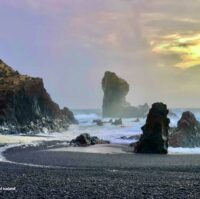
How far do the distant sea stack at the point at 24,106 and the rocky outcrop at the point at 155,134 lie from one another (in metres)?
31.3

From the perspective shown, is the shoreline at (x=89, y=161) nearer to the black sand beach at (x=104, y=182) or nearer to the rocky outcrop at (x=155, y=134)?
the black sand beach at (x=104, y=182)

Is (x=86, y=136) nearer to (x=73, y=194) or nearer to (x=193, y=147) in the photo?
(x=193, y=147)

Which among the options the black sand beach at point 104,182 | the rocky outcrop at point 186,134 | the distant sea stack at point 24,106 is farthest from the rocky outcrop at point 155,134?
the distant sea stack at point 24,106

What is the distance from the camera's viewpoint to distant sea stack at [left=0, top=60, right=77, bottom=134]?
8431 centimetres

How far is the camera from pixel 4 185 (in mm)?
25156

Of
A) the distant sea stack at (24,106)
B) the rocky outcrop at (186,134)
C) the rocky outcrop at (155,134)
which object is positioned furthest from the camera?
the distant sea stack at (24,106)

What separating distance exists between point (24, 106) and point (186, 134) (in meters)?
37.1

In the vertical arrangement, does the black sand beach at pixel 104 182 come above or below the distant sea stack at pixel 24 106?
below

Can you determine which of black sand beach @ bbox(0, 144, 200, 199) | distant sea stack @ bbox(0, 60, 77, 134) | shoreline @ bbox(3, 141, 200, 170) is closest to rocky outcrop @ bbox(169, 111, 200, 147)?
shoreline @ bbox(3, 141, 200, 170)

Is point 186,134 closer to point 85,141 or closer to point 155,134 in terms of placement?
point 155,134

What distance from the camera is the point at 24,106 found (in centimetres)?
9038

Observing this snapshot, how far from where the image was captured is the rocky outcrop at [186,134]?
63000mm

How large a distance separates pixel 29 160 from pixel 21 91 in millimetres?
49379

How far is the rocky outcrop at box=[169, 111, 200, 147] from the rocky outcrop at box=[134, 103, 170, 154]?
21.8 feet
